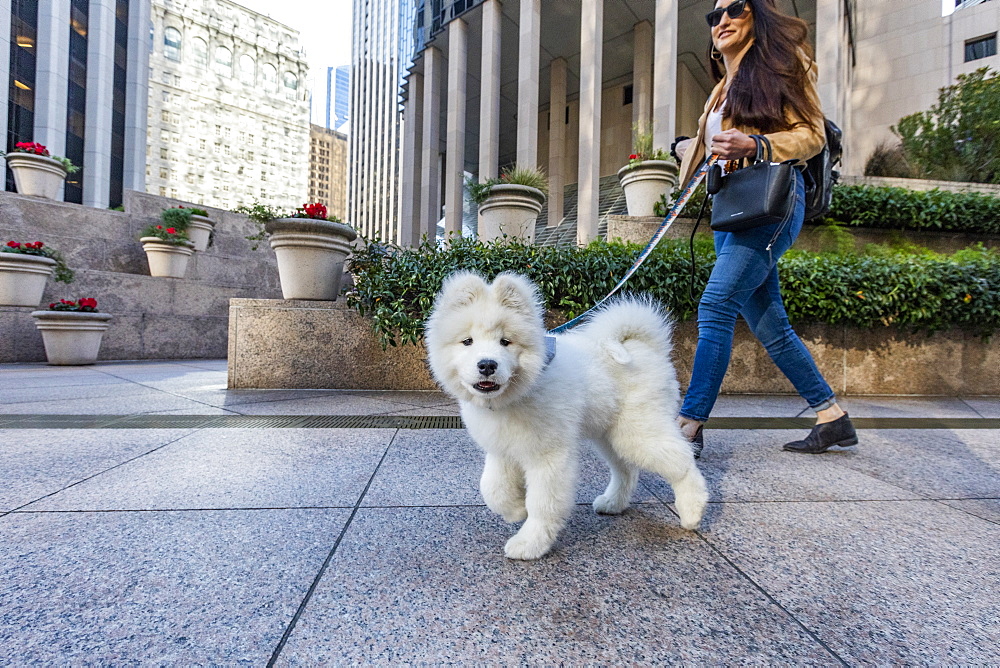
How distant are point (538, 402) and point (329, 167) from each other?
139 meters

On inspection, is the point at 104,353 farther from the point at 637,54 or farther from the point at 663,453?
the point at 637,54

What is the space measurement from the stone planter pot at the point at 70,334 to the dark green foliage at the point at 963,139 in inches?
710

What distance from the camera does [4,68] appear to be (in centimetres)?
2272

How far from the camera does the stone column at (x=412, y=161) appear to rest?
23641 millimetres

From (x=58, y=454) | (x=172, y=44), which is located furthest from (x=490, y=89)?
(x=172, y=44)

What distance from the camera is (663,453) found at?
6.14 ft

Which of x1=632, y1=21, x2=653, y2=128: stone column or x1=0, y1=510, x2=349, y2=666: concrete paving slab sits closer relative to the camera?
x1=0, y1=510, x2=349, y2=666: concrete paving slab

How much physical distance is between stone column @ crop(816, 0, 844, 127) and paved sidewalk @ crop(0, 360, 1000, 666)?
665 inches

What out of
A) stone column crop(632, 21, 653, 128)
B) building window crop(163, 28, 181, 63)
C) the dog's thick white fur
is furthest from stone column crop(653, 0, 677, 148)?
building window crop(163, 28, 181, 63)

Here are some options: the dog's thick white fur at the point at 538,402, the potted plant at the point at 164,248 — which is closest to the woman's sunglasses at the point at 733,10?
the dog's thick white fur at the point at 538,402

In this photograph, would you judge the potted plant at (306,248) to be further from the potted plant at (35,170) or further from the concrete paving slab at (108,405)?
the potted plant at (35,170)

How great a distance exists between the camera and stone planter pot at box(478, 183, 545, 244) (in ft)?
26.9

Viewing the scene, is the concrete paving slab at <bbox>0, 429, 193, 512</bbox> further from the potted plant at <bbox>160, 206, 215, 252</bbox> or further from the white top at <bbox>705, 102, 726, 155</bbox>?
the potted plant at <bbox>160, 206, 215, 252</bbox>

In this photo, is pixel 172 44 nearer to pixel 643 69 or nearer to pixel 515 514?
pixel 643 69
